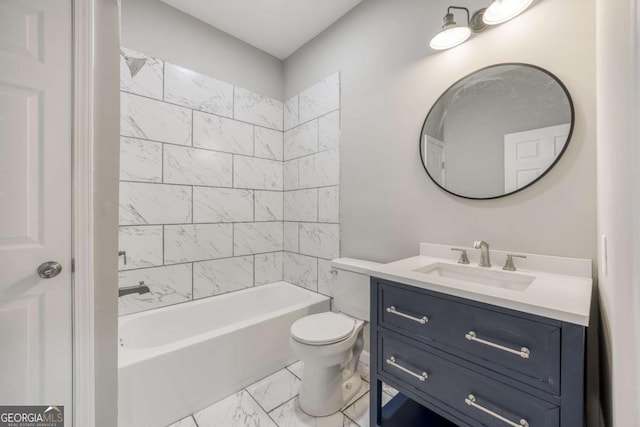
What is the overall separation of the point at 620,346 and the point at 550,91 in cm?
114

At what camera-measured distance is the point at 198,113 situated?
7.22ft

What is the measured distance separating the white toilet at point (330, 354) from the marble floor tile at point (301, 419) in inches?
1.1

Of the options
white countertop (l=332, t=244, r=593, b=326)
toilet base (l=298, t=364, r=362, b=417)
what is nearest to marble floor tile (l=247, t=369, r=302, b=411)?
toilet base (l=298, t=364, r=362, b=417)

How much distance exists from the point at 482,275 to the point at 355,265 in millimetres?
787

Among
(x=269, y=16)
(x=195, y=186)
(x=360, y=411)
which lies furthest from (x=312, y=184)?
(x=360, y=411)

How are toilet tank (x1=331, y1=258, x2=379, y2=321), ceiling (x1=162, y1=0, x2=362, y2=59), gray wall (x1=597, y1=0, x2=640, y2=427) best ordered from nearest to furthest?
1. gray wall (x1=597, y1=0, x2=640, y2=427)
2. toilet tank (x1=331, y1=258, x2=379, y2=321)
3. ceiling (x1=162, y1=0, x2=362, y2=59)

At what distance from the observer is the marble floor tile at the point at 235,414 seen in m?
Answer: 1.46

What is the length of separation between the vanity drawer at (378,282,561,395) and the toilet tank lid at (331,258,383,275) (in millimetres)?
579

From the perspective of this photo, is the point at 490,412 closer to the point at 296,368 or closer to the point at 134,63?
the point at 296,368

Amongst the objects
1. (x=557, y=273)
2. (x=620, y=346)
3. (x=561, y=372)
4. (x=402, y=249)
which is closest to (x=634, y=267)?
(x=620, y=346)

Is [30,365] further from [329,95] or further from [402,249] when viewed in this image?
[329,95]

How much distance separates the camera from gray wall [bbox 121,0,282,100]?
1.90 metres

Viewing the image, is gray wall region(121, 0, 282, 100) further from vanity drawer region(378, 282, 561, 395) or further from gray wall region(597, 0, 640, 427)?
gray wall region(597, 0, 640, 427)

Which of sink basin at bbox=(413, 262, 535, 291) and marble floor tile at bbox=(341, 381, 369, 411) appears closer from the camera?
sink basin at bbox=(413, 262, 535, 291)
